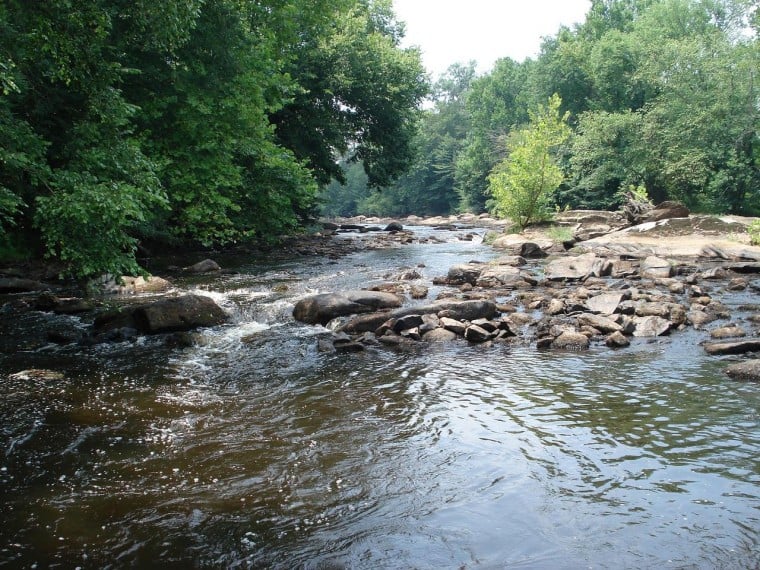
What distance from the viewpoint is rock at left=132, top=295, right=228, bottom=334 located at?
10.7m

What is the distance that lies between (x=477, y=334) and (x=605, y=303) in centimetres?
324

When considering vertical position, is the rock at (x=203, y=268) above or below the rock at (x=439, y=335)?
above

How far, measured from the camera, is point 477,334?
32.7ft

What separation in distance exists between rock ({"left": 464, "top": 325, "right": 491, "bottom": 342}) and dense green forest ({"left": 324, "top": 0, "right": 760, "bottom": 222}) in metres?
19.1

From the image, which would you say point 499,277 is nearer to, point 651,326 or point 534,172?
point 651,326

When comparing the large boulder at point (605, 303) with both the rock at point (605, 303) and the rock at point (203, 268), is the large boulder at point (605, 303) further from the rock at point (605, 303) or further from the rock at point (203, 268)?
the rock at point (203, 268)

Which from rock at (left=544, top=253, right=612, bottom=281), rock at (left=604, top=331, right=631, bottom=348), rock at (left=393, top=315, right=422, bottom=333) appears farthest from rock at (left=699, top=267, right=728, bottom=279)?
rock at (left=393, top=315, right=422, bottom=333)

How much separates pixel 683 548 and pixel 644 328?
6.82 m

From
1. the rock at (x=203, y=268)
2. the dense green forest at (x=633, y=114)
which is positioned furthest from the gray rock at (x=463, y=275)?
the dense green forest at (x=633, y=114)

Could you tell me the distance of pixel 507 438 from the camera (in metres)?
5.89

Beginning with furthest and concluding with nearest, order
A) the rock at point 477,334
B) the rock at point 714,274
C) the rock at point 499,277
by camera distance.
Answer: the rock at point 714,274 → the rock at point 499,277 → the rock at point 477,334

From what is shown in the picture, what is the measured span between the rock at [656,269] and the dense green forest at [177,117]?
1190 centimetres

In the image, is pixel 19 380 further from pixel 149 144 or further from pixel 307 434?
pixel 149 144

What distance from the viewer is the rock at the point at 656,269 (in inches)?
615
